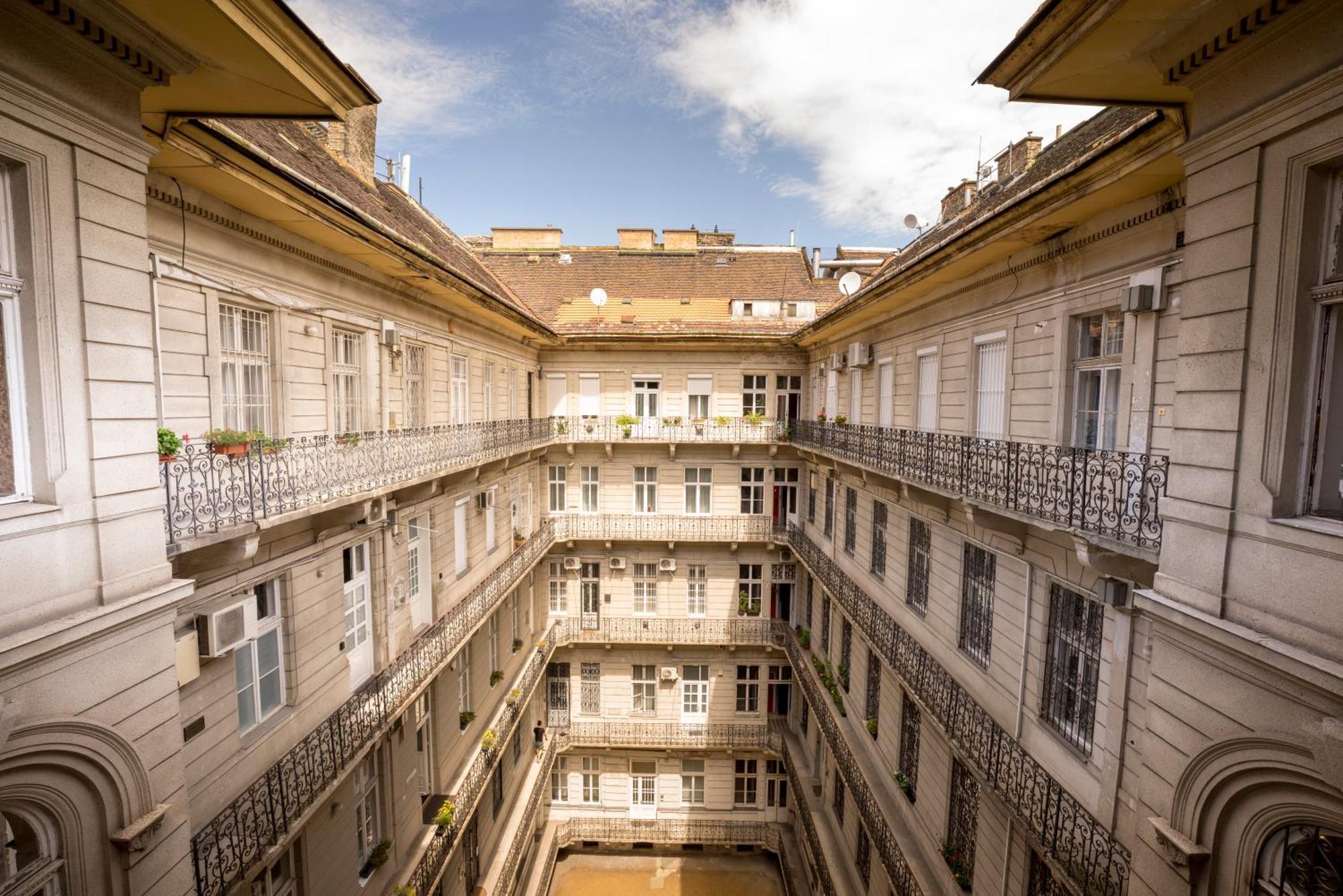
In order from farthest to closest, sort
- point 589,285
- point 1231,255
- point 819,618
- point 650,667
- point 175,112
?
point 589,285 → point 650,667 → point 819,618 → point 175,112 → point 1231,255

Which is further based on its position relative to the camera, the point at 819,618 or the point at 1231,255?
the point at 819,618

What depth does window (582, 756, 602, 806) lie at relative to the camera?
20.6m

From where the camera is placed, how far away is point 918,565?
1136 cm

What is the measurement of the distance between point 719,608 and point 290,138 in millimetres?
17249

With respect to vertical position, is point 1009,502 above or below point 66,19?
below

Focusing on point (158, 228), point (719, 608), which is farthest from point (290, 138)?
point (719, 608)

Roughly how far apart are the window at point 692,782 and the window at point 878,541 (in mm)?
11171

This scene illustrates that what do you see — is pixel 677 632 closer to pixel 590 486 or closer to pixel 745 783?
pixel 745 783

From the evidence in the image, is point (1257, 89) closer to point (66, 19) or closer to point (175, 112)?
point (66, 19)

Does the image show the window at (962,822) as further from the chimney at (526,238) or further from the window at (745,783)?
the chimney at (526,238)

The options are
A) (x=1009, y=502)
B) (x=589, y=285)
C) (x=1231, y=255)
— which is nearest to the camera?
(x=1231, y=255)

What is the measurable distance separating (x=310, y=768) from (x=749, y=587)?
1558 centimetres

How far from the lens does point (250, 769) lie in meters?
6.77

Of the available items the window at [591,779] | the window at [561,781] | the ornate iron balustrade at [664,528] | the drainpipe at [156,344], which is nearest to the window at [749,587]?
the ornate iron balustrade at [664,528]
